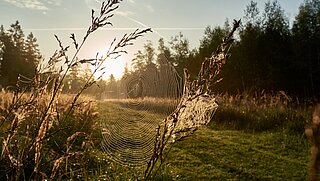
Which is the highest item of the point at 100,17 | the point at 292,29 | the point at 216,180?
the point at 292,29

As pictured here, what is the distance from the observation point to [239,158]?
18.1ft

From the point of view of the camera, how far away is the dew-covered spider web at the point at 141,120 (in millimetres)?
5532

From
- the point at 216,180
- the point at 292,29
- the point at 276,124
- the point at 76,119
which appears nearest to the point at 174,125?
the point at 216,180

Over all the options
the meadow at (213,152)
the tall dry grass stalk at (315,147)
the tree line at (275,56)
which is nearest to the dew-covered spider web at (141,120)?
the meadow at (213,152)

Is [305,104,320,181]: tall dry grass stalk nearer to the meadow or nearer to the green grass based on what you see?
the meadow

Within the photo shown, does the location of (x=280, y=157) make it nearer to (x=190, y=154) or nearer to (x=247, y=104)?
(x=190, y=154)

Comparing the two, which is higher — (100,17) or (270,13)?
(270,13)

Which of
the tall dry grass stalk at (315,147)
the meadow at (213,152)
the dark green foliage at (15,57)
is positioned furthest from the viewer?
the dark green foliage at (15,57)

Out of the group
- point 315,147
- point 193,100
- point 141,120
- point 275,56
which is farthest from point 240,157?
point 275,56

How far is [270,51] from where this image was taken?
3266 cm

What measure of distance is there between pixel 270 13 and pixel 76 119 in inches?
1341

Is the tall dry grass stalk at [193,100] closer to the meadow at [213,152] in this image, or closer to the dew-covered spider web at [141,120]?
the meadow at [213,152]

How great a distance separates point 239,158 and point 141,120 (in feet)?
12.3

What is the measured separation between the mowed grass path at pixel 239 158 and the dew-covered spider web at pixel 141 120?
49 cm
